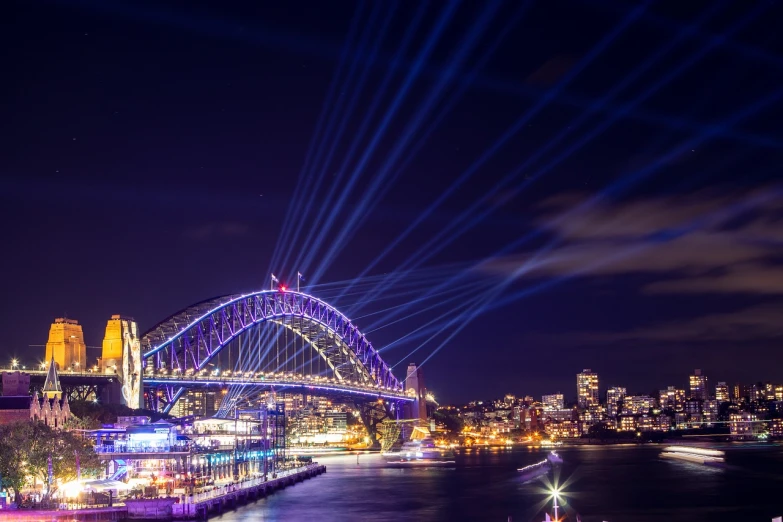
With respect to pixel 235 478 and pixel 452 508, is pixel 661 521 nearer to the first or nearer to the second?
pixel 452 508

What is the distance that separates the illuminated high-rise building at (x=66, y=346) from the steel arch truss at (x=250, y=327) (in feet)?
22.0

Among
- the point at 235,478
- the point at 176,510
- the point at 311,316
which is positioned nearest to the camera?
the point at 176,510

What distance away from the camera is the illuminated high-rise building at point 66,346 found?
88.3 m

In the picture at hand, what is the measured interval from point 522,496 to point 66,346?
1889 inches

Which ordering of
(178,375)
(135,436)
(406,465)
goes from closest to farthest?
(135,436)
(178,375)
(406,465)

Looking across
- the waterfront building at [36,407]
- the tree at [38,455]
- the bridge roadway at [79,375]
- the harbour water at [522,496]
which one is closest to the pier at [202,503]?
the harbour water at [522,496]

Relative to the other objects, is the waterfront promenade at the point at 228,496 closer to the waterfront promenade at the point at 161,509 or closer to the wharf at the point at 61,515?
the waterfront promenade at the point at 161,509

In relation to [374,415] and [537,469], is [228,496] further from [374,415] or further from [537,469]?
[374,415]

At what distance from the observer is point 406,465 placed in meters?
121

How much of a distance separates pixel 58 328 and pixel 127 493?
38.5 meters

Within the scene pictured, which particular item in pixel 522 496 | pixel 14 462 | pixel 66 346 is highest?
pixel 66 346

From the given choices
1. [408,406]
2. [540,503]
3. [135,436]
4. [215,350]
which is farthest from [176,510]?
[408,406]

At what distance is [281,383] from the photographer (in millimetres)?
113750

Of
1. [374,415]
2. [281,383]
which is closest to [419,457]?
[281,383]
